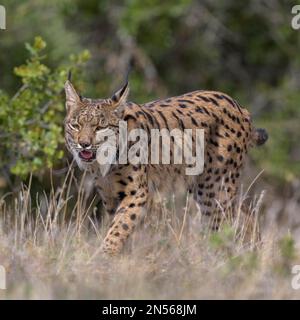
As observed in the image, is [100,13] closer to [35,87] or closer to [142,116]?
[35,87]

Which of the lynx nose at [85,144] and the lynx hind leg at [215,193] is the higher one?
the lynx nose at [85,144]

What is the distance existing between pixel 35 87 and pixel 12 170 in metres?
0.88

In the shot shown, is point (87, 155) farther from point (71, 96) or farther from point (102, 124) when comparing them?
point (71, 96)

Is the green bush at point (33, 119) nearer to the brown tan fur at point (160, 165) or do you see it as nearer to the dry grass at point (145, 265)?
the brown tan fur at point (160, 165)

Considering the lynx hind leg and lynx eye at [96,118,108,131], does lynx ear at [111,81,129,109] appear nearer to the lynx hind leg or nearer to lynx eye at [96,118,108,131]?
lynx eye at [96,118,108,131]

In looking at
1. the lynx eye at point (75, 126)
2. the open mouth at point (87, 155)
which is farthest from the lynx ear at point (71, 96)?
the open mouth at point (87, 155)

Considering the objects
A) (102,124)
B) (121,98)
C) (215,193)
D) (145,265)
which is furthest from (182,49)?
(145,265)

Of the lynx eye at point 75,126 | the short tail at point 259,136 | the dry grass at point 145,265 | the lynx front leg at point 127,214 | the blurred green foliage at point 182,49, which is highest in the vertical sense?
the blurred green foliage at point 182,49

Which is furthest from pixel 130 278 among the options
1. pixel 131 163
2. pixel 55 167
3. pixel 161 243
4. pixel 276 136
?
pixel 276 136

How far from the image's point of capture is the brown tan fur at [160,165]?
856 centimetres

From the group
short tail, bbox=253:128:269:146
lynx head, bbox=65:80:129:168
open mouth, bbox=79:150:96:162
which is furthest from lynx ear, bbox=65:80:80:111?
short tail, bbox=253:128:269:146

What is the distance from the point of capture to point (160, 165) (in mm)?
9227

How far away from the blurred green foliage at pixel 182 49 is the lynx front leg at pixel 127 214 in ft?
16.3

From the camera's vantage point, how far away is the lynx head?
8.48 meters
